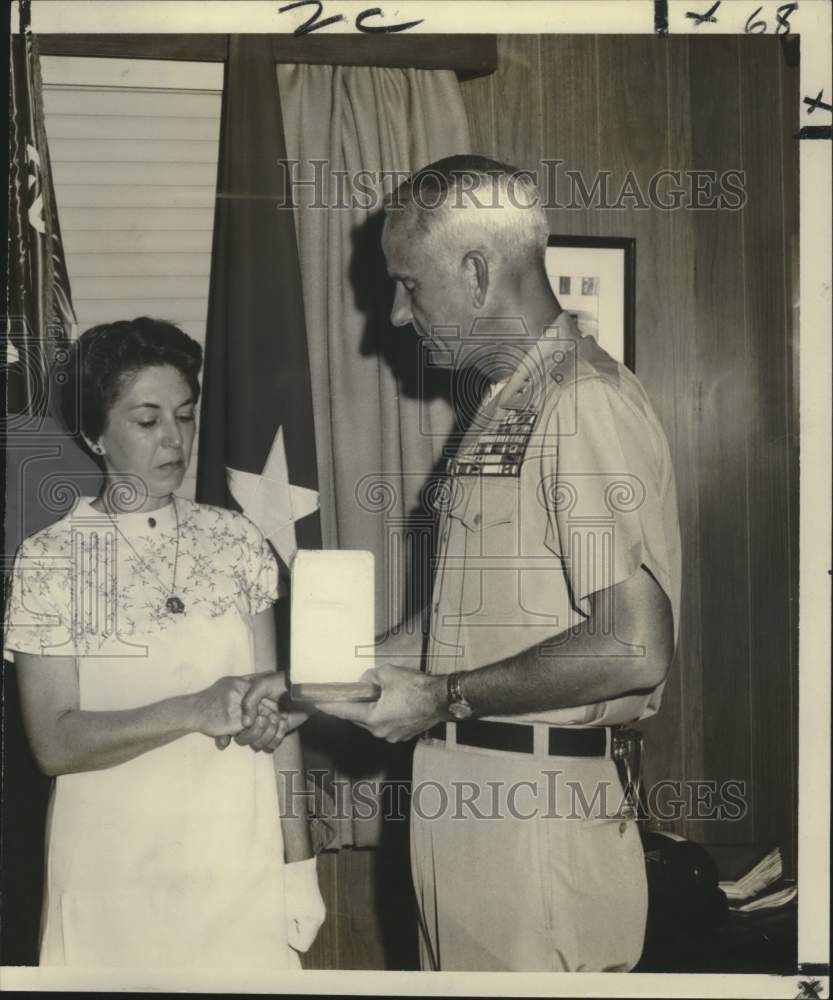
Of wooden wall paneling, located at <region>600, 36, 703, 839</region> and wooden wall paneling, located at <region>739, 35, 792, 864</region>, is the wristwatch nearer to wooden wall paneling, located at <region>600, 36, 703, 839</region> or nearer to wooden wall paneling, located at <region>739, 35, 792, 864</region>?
wooden wall paneling, located at <region>600, 36, 703, 839</region>

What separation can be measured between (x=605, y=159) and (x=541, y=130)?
133 mm

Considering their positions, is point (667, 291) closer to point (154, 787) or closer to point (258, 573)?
point (258, 573)

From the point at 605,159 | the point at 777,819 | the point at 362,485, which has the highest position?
the point at 605,159

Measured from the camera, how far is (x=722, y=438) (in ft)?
6.76

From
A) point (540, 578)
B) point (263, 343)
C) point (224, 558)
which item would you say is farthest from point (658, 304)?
point (224, 558)

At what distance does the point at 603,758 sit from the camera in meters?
1.91

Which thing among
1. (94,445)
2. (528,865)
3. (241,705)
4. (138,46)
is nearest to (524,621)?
(528,865)

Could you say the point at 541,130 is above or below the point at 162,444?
above

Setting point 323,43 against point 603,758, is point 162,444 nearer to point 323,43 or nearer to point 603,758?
point 323,43

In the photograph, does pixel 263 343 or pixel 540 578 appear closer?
pixel 540 578

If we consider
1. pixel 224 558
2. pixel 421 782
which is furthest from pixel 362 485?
A: pixel 421 782

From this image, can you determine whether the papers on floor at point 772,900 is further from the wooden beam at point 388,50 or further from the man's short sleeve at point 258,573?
the wooden beam at point 388,50

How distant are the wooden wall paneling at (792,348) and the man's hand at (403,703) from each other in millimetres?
665

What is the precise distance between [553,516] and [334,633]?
429 millimetres
